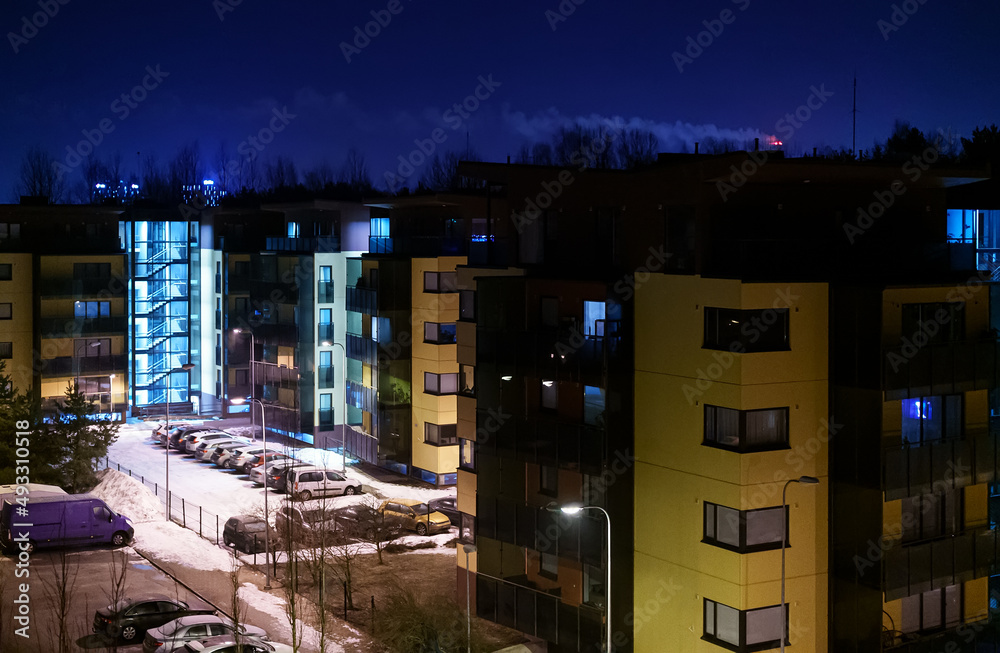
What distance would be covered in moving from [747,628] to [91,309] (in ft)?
158

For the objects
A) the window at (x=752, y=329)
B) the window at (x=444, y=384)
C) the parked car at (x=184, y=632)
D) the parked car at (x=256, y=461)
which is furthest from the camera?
the parked car at (x=256, y=461)

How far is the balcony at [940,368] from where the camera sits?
80.5ft

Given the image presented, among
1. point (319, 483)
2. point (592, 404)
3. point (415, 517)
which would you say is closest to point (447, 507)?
point (415, 517)

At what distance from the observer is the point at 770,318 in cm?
2478

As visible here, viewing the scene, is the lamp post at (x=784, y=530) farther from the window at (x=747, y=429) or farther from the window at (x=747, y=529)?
the window at (x=747, y=429)

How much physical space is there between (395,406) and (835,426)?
95.8ft

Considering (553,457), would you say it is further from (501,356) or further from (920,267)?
(920,267)

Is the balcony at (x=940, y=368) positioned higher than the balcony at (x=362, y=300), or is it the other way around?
the balcony at (x=362, y=300)

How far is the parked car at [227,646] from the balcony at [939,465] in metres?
15.4

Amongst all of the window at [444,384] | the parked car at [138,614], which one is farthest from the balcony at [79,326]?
the parked car at [138,614]

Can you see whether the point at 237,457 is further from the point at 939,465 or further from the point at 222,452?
the point at 939,465

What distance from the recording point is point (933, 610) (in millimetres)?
26922

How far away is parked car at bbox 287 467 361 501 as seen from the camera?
47.3m

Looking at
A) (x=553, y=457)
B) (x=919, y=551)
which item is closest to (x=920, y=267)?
(x=919, y=551)
